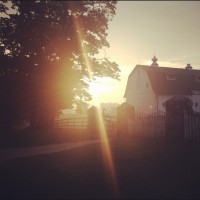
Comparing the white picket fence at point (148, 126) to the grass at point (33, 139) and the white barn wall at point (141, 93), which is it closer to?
the grass at point (33, 139)

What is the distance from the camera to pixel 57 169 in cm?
912

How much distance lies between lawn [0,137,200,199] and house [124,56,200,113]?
24.6 metres

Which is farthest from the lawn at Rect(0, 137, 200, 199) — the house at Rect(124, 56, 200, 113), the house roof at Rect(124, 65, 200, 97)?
the house roof at Rect(124, 65, 200, 97)

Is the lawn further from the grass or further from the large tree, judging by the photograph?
the large tree

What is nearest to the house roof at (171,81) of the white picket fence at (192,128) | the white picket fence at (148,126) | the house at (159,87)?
the house at (159,87)

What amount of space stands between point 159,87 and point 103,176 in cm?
2964

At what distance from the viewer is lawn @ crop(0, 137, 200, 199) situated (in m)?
6.61

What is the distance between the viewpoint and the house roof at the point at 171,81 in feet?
119

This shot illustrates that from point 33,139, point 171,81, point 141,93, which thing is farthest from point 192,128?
point 171,81

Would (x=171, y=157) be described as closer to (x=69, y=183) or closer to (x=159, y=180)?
(x=159, y=180)

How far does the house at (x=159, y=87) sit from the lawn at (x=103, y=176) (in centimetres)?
2462

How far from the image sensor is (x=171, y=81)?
125 ft

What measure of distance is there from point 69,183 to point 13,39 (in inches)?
647

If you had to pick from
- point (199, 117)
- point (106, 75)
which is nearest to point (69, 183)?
point (199, 117)
